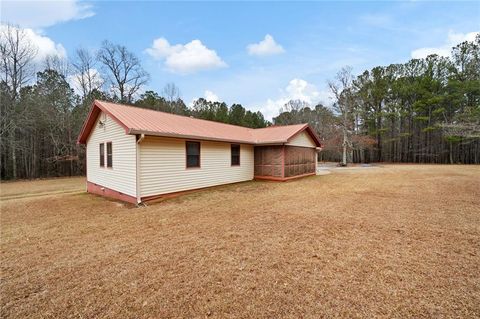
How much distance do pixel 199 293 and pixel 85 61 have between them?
28.6 m

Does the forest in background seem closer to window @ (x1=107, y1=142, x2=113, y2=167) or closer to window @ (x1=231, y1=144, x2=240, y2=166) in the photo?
window @ (x1=231, y1=144, x2=240, y2=166)

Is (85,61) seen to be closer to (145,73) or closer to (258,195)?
(145,73)

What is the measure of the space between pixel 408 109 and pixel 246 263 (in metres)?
40.4

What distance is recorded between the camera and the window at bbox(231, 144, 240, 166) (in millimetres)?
12461

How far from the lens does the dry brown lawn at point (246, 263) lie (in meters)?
2.53

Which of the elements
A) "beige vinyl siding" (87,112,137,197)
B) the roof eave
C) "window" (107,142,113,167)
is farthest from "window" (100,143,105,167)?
the roof eave

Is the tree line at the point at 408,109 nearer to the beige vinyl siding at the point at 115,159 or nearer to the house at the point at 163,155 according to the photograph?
the house at the point at 163,155

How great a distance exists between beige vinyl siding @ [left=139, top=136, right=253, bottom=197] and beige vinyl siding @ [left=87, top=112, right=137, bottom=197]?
17.2 inches

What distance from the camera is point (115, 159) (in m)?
9.10

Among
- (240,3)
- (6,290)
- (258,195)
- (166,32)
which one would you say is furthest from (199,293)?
(166,32)

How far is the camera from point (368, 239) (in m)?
4.36

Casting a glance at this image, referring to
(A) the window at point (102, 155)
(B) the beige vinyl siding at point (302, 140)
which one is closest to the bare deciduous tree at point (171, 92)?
(B) the beige vinyl siding at point (302, 140)

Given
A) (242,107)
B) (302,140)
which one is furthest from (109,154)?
(242,107)

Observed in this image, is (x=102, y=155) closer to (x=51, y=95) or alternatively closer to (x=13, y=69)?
(x=51, y=95)
